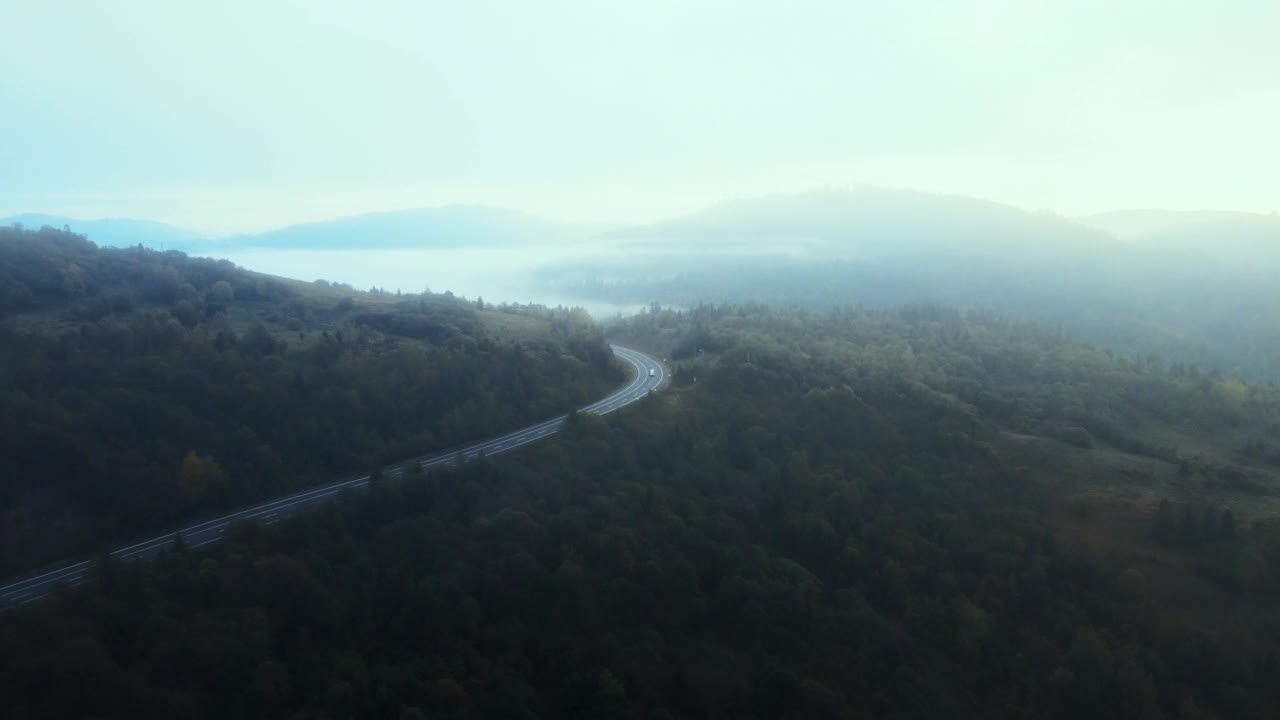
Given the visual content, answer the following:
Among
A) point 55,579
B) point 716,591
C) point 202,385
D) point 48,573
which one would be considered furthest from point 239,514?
point 716,591

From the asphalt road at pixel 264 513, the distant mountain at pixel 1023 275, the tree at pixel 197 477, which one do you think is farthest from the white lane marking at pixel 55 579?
the distant mountain at pixel 1023 275

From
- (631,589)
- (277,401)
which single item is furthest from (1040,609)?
(277,401)

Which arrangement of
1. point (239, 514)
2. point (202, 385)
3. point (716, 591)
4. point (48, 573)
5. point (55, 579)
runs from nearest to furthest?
1. point (55, 579)
2. point (48, 573)
3. point (716, 591)
4. point (239, 514)
5. point (202, 385)

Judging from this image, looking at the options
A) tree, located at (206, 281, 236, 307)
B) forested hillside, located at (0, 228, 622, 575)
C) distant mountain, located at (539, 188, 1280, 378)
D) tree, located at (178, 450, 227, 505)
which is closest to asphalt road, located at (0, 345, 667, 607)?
forested hillside, located at (0, 228, 622, 575)

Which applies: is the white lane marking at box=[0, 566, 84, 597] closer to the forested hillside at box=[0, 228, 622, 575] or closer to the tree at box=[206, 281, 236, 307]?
the forested hillside at box=[0, 228, 622, 575]

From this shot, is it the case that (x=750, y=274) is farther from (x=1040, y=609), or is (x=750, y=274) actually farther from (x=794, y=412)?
(x=1040, y=609)

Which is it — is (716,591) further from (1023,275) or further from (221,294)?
(1023,275)
